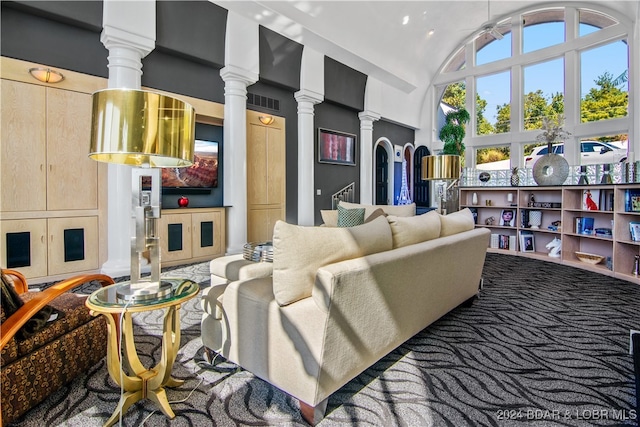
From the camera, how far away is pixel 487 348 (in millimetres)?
2248

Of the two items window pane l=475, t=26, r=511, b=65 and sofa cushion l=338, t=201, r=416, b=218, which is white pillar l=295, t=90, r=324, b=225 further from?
window pane l=475, t=26, r=511, b=65

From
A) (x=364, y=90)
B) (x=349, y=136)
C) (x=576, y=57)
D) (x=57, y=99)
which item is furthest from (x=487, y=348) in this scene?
(x=576, y=57)

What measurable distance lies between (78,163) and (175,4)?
232 centimetres

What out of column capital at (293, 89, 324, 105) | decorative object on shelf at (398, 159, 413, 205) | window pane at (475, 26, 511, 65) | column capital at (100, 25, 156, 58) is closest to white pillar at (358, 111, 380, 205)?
decorative object on shelf at (398, 159, 413, 205)

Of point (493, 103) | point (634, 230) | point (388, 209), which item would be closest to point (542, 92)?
point (493, 103)

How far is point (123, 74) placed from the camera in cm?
390

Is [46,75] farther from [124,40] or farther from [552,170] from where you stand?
[552,170]

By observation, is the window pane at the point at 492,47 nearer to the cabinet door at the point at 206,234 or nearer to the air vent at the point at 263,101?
the air vent at the point at 263,101

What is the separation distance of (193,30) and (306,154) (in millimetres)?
2701

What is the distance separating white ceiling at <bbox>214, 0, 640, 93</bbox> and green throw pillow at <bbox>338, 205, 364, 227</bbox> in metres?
3.42

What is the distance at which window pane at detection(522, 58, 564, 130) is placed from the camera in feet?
22.9

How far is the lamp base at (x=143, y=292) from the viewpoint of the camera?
1426 mm

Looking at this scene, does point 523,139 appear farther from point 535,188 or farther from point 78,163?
point 78,163

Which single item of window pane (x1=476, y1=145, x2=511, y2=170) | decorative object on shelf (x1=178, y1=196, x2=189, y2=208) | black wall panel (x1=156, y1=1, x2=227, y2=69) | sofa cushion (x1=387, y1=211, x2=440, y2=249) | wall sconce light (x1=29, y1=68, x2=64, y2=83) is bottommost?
sofa cushion (x1=387, y1=211, x2=440, y2=249)
